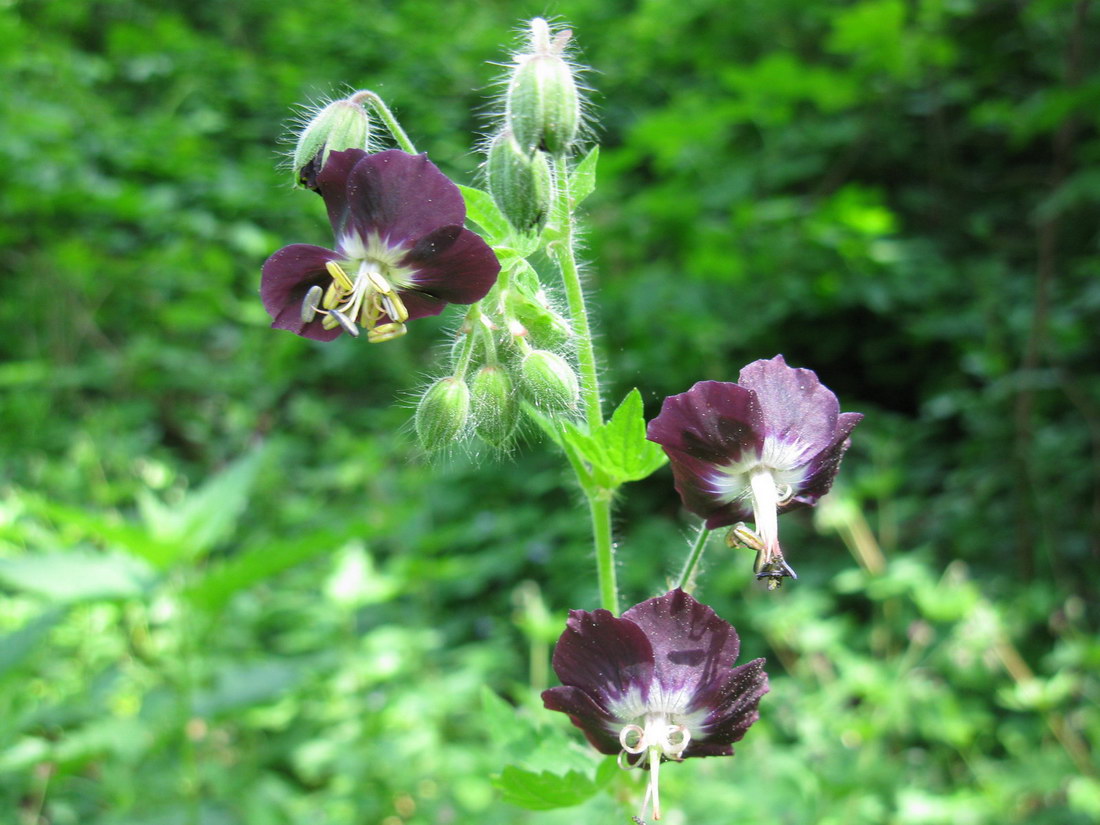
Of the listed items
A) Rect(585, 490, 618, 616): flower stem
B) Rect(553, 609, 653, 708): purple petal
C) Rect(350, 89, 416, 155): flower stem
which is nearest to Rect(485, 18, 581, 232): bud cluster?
Rect(350, 89, 416, 155): flower stem

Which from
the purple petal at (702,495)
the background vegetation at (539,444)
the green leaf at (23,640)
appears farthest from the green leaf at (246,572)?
the purple petal at (702,495)

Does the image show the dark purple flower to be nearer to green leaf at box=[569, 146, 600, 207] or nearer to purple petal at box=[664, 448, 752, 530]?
green leaf at box=[569, 146, 600, 207]

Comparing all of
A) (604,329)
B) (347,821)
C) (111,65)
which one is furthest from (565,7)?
(347,821)

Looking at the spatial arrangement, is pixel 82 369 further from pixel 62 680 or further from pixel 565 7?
pixel 565 7

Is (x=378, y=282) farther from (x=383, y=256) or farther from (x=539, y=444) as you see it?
(x=539, y=444)

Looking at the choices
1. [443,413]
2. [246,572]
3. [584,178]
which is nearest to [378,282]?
[443,413]

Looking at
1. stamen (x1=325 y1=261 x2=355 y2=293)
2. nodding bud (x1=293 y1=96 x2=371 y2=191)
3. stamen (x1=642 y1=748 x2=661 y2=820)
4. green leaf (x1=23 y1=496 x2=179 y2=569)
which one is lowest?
stamen (x1=642 y1=748 x2=661 y2=820)
